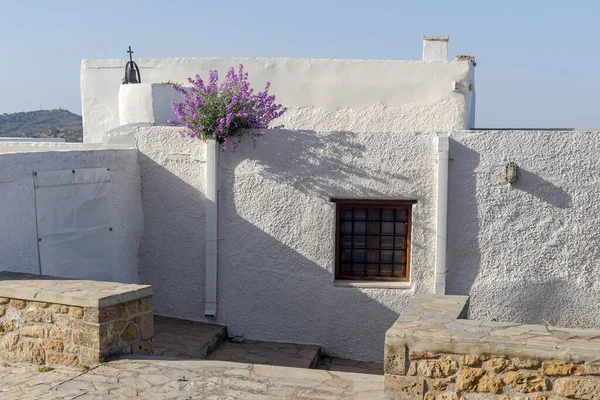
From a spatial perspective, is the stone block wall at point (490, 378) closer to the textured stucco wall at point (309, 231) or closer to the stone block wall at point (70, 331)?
the stone block wall at point (70, 331)

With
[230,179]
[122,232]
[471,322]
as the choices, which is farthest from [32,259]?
[471,322]

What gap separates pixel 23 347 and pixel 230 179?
3452 mm

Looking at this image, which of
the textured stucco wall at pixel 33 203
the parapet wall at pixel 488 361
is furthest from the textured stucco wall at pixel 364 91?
the parapet wall at pixel 488 361

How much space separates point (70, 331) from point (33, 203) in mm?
2202

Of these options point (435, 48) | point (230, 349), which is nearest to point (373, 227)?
point (230, 349)

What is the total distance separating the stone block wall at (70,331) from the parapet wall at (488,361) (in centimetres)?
237

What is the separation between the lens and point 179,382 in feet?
17.7

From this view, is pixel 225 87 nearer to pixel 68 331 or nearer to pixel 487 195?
pixel 487 195

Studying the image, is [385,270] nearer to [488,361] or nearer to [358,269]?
[358,269]

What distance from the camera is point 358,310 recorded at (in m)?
8.49

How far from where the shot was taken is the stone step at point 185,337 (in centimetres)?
761

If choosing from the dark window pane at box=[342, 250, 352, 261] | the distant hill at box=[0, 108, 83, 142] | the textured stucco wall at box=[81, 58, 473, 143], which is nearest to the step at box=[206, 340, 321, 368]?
the dark window pane at box=[342, 250, 352, 261]

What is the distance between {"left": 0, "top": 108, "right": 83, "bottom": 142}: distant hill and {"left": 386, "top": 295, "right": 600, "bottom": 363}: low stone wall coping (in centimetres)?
2365

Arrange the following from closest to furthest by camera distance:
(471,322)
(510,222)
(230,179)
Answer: (471,322)
(510,222)
(230,179)
